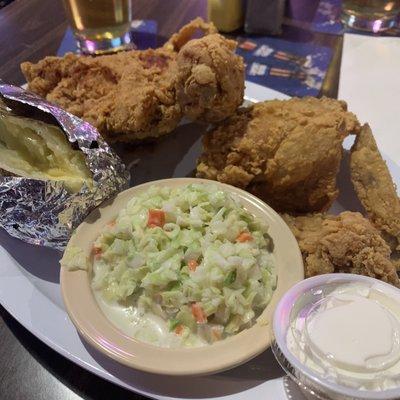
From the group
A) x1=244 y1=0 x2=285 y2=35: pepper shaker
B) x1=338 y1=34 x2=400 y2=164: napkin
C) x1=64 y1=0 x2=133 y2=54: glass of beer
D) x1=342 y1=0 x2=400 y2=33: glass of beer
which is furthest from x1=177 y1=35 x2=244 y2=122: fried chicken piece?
x1=342 y1=0 x2=400 y2=33: glass of beer

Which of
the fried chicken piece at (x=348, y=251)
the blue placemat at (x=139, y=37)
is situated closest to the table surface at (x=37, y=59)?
the blue placemat at (x=139, y=37)

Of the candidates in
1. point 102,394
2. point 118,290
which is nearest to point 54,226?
point 118,290

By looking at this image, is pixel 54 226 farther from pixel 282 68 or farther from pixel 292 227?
pixel 282 68

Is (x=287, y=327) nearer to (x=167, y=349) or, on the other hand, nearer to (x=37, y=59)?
(x=167, y=349)

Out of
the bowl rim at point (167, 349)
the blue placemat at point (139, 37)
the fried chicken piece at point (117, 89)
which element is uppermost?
the fried chicken piece at point (117, 89)

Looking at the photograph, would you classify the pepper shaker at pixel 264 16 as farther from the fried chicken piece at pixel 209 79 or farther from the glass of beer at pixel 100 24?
the fried chicken piece at pixel 209 79

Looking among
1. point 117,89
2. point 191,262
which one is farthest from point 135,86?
point 191,262

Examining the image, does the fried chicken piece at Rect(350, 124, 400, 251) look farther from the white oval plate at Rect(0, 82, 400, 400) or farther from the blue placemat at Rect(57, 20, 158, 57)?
the blue placemat at Rect(57, 20, 158, 57)
